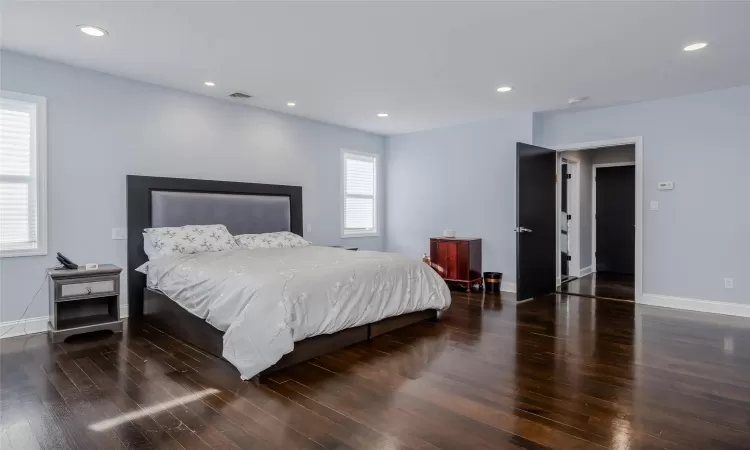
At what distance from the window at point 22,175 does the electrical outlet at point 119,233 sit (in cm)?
56

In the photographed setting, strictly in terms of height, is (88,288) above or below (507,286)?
above

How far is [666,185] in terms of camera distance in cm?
485

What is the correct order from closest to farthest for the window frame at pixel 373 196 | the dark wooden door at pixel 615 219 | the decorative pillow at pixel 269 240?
the decorative pillow at pixel 269 240 → the window frame at pixel 373 196 → the dark wooden door at pixel 615 219

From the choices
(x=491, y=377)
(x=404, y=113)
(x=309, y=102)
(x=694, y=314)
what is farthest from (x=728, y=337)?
(x=309, y=102)

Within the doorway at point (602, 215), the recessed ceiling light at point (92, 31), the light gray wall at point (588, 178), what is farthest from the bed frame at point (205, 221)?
the light gray wall at point (588, 178)

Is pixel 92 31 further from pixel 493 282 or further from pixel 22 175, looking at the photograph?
pixel 493 282

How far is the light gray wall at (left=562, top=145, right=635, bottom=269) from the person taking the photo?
7.10 m

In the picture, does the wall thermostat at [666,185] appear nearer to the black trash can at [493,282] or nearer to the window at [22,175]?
the black trash can at [493,282]

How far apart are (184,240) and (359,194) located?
10.5ft

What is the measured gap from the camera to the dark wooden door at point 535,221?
5055mm

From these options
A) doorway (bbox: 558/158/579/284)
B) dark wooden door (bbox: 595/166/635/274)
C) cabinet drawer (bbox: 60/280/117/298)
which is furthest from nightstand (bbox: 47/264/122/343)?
dark wooden door (bbox: 595/166/635/274)

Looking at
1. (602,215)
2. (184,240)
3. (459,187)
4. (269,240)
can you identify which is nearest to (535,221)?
(459,187)

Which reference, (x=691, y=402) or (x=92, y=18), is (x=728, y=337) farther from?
(x=92, y=18)

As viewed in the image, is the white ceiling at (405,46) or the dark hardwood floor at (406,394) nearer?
the dark hardwood floor at (406,394)
